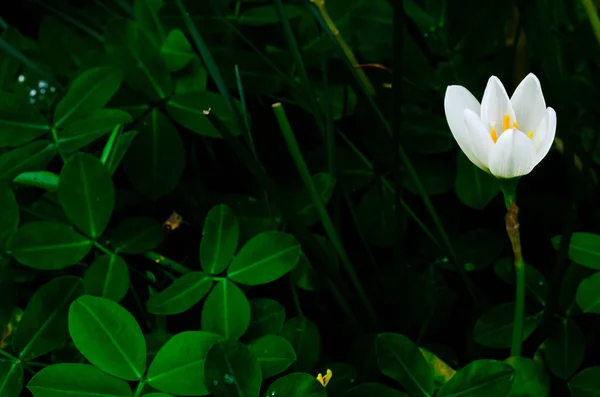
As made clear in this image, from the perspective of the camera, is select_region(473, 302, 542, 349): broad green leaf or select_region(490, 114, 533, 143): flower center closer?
select_region(490, 114, 533, 143): flower center

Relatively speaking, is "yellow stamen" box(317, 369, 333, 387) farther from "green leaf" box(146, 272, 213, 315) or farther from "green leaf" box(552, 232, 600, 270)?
"green leaf" box(552, 232, 600, 270)

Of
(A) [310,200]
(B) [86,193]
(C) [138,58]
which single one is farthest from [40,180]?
(A) [310,200]

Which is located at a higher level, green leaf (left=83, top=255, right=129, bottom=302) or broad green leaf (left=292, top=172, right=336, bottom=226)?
broad green leaf (left=292, top=172, right=336, bottom=226)

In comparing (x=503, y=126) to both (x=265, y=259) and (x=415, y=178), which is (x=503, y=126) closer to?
(x=415, y=178)

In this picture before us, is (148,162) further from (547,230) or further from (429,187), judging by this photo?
(547,230)

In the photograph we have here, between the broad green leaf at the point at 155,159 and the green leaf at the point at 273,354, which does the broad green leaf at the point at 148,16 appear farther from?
the green leaf at the point at 273,354

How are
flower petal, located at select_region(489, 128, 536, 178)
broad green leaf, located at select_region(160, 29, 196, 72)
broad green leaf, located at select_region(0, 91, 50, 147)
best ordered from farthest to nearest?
broad green leaf, located at select_region(160, 29, 196, 72) → broad green leaf, located at select_region(0, 91, 50, 147) → flower petal, located at select_region(489, 128, 536, 178)

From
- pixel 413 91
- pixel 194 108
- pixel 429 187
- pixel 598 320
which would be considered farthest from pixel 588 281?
pixel 194 108

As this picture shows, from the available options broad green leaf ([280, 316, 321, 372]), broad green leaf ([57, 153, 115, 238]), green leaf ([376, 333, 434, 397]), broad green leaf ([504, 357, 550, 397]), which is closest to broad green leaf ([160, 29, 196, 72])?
broad green leaf ([57, 153, 115, 238])
